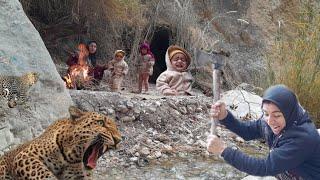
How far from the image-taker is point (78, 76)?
24.5ft

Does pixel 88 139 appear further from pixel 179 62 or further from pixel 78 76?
pixel 78 76

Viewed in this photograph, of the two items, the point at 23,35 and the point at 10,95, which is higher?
the point at 23,35

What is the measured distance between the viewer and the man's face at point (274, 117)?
2762mm

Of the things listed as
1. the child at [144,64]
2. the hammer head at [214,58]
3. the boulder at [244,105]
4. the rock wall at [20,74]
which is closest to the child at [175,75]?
the boulder at [244,105]

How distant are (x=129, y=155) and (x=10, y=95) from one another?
133cm

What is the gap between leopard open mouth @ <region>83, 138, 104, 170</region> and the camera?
2537 millimetres

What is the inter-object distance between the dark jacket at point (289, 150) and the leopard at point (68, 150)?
637 millimetres

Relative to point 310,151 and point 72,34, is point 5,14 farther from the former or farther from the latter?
point 72,34

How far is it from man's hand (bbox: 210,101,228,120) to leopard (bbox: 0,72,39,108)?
175cm

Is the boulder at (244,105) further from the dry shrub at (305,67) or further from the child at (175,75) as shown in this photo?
the child at (175,75)

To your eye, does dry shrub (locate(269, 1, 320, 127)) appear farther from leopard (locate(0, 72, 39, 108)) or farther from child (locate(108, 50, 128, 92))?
leopard (locate(0, 72, 39, 108))

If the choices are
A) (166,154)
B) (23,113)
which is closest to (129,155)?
(166,154)

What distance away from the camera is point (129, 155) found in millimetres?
5293

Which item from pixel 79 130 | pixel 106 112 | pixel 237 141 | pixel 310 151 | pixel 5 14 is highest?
pixel 5 14
